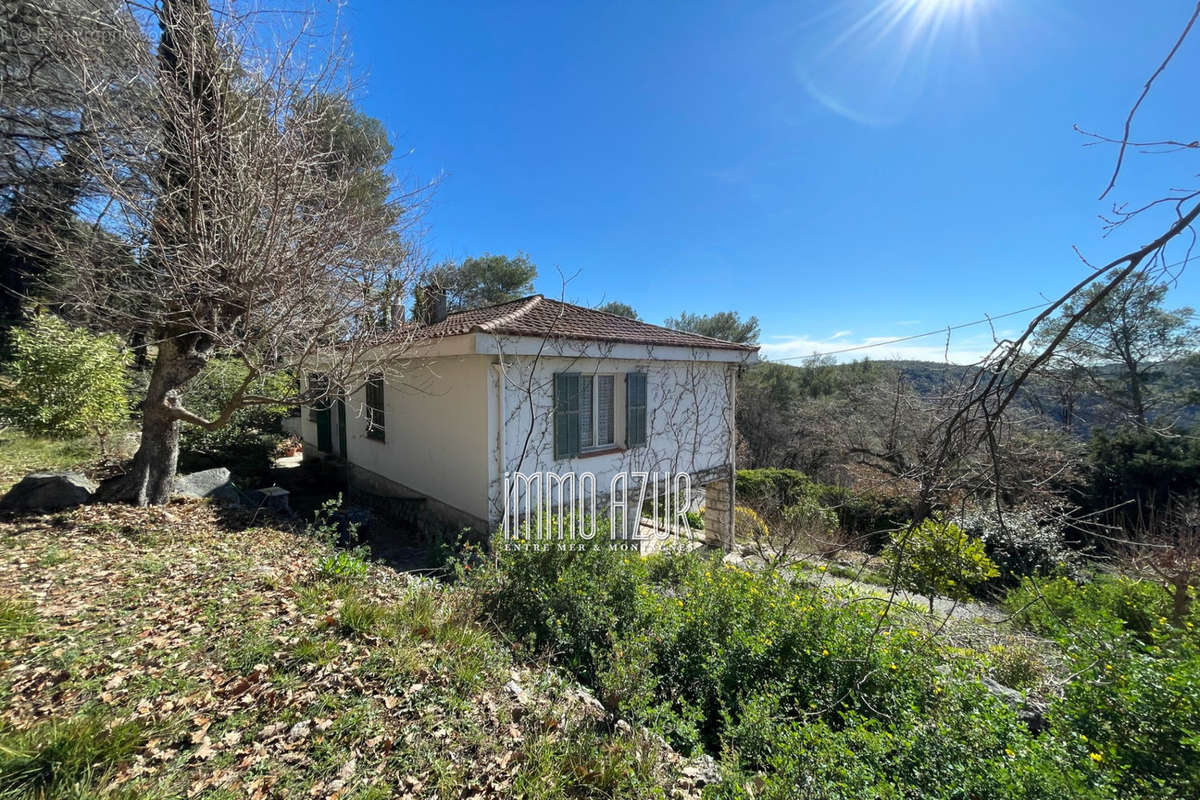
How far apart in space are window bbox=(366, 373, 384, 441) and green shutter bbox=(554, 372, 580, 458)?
4.67 m

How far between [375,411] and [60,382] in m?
5.39

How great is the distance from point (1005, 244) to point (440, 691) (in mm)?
6739

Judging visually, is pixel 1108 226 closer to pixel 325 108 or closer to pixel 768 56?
pixel 768 56

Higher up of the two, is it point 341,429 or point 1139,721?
point 341,429

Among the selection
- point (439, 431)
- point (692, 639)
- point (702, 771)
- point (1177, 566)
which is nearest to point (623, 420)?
point (439, 431)

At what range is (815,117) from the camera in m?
6.98

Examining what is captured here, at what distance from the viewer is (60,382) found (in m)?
8.07

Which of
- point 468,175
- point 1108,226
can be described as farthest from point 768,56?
point 1108,226

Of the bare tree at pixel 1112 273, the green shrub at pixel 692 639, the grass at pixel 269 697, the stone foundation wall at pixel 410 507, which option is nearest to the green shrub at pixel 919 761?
the green shrub at pixel 692 639

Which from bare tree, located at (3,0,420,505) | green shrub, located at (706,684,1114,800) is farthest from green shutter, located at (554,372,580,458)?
green shrub, located at (706,684,1114,800)

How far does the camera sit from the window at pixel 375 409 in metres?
9.70

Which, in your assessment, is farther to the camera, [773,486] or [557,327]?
[773,486]

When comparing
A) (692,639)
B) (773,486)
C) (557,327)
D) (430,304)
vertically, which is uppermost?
(430,304)

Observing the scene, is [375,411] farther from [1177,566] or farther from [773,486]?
→ [1177,566]
